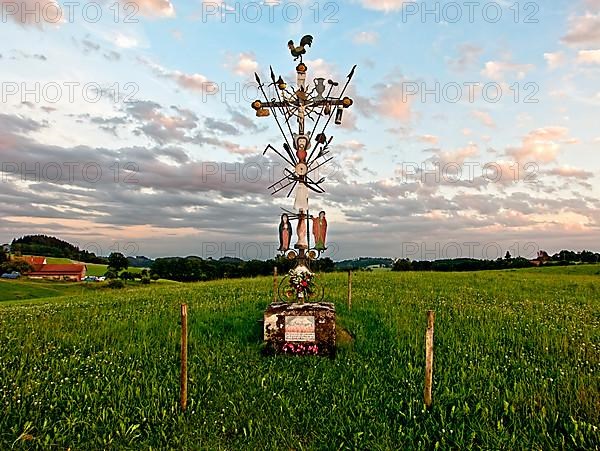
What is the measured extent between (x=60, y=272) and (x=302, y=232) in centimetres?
8414

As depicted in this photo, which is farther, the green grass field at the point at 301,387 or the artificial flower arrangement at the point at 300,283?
the artificial flower arrangement at the point at 300,283

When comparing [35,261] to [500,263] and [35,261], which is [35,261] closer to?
[35,261]

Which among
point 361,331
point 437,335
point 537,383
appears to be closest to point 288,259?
point 361,331

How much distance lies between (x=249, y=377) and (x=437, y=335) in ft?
16.8

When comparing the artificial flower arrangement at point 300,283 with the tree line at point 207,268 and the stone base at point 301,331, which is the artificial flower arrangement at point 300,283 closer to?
the stone base at point 301,331

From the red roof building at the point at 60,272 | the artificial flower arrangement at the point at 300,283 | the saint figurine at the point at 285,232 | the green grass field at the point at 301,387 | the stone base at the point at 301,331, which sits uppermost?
the saint figurine at the point at 285,232

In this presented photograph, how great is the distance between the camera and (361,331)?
12.0m

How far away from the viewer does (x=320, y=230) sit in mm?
11312

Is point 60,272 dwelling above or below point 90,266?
below

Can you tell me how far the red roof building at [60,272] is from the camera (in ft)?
266

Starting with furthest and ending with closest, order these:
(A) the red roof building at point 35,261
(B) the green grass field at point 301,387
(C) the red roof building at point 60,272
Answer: (A) the red roof building at point 35,261 < (C) the red roof building at point 60,272 < (B) the green grass field at point 301,387

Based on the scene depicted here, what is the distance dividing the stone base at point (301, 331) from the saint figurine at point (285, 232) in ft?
5.44

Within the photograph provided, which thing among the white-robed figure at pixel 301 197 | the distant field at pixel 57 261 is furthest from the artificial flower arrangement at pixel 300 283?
the distant field at pixel 57 261

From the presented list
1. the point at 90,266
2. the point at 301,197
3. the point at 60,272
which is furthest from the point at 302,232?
the point at 90,266
